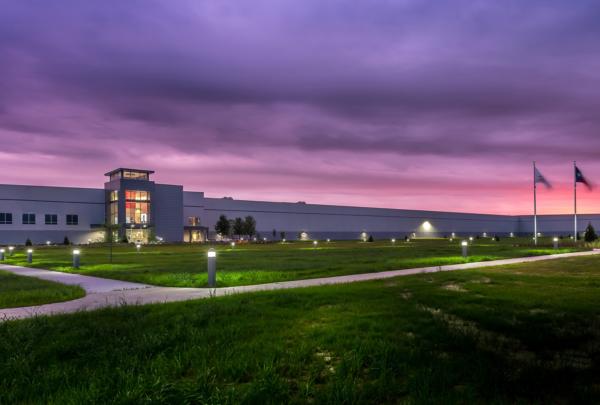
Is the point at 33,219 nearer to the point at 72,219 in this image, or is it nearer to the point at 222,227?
the point at 72,219

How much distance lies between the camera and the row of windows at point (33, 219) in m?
74.8

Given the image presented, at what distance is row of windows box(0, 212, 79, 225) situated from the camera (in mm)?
74812

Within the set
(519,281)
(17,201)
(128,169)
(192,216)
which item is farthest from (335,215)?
(519,281)

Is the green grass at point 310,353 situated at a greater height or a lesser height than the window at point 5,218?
lesser

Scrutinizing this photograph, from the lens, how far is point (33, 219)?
254 feet

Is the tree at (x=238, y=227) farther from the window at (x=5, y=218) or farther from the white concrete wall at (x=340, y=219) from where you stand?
the window at (x=5, y=218)

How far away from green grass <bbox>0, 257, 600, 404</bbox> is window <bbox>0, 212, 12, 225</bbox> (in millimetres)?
78159

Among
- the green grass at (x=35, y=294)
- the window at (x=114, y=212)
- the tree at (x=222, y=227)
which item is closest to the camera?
the green grass at (x=35, y=294)

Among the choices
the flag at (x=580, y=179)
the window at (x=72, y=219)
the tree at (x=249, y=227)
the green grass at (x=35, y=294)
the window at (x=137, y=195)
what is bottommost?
the green grass at (x=35, y=294)

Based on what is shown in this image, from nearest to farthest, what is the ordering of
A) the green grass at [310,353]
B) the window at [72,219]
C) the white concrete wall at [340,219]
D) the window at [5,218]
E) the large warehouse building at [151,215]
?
1. the green grass at [310,353]
2. the window at [5,218]
3. the large warehouse building at [151,215]
4. the window at [72,219]
5. the white concrete wall at [340,219]

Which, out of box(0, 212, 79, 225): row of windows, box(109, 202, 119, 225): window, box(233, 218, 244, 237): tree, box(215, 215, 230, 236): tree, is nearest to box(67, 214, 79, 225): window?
box(0, 212, 79, 225): row of windows

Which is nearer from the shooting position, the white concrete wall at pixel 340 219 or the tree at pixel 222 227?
the tree at pixel 222 227

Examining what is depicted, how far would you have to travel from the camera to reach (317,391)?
4.95 meters

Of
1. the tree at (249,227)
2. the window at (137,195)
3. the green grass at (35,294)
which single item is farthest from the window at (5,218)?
the green grass at (35,294)
